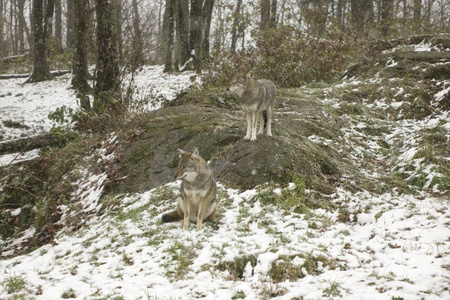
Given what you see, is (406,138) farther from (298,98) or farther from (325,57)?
(325,57)

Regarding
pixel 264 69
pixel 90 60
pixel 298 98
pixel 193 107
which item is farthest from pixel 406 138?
pixel 90 60

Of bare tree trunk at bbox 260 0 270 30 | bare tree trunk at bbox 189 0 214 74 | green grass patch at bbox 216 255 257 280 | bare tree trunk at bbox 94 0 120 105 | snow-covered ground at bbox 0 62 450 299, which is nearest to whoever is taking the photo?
snow-covered ground at bbox 0 62 450 299

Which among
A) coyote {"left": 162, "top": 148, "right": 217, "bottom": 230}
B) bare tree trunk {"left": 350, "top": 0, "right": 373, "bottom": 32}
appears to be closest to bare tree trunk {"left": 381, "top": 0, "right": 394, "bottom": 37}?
bare tree trunk {"left": 350, "top": 0, "right": 373, "bottom": 32}

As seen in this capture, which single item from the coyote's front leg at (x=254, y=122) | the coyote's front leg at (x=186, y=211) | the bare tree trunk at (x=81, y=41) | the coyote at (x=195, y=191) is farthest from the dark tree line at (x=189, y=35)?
the coyote's front leg at (x=186, y=211)

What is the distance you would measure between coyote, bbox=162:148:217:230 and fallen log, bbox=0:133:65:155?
6338 mm

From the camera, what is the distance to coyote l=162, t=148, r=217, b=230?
18.5ft

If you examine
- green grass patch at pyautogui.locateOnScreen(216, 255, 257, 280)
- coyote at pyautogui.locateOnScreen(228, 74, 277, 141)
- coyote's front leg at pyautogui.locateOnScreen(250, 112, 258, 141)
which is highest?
coyote at pyautogui.locateOnScreen(228, 74, 277, 141)

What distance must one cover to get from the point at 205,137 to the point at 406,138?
4882 millimetres

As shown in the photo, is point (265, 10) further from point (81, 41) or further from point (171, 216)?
point (171, 216)

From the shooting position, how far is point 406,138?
30.5 ft

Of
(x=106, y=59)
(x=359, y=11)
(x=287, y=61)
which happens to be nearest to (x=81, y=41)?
(x=106, y=59)

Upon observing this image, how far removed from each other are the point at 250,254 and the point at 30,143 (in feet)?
27.0

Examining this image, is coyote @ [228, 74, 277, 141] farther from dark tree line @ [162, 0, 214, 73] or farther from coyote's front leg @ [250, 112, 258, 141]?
dark tree line @ [162, 0, 214, 73]

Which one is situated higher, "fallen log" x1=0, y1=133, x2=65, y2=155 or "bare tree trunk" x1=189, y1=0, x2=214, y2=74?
"bare tree trunk" x1=189, y1=0, x2=214, y2=74
